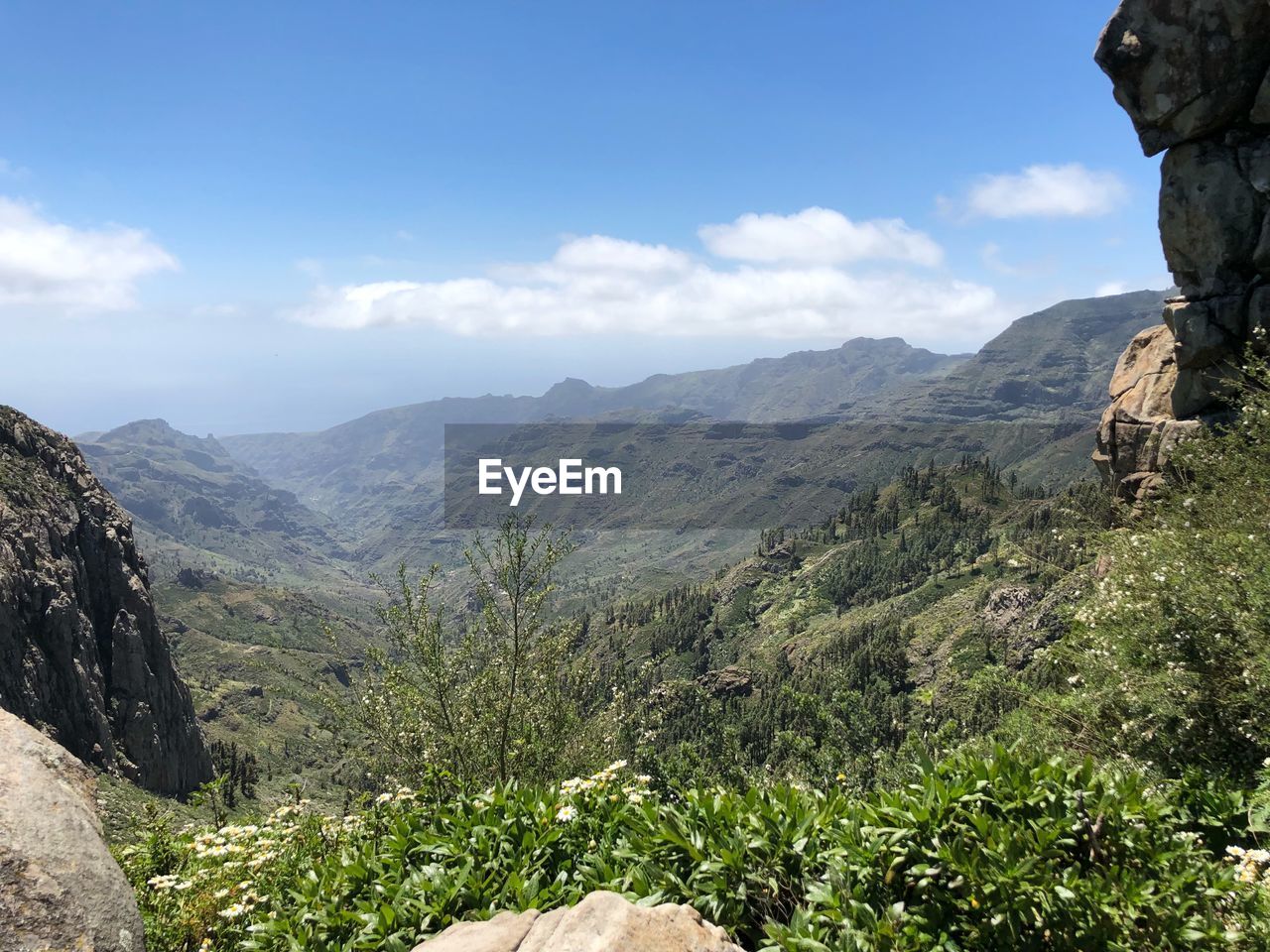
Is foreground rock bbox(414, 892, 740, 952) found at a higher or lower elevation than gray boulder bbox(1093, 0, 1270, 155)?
lower

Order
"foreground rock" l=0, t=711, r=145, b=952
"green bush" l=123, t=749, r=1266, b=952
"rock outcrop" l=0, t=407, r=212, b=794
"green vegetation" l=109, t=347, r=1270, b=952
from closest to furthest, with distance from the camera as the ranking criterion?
"green bush" l=123, t=749, r=1266, b=952 < "green vegetation" l=109, t=347, r=1270, b=952 < "foreground rock" l=0, t=711, r=145, b=952 < "rock outcrop" l=0, t=407, r=212, b=794

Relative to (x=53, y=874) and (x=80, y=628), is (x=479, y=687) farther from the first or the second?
(x=80, y=628)

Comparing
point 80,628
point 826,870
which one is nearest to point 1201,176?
point 826,870

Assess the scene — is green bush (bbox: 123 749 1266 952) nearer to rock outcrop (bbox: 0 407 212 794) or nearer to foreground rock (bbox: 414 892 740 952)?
foreground rock (bbox: 414 892 740 952)

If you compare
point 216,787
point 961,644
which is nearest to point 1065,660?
point 216,787

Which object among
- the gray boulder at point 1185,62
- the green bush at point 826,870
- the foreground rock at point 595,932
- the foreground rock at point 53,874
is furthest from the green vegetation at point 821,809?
the gray boulder at point 1185,62

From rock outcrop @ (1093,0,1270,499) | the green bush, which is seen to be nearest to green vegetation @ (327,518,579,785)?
the green bush
